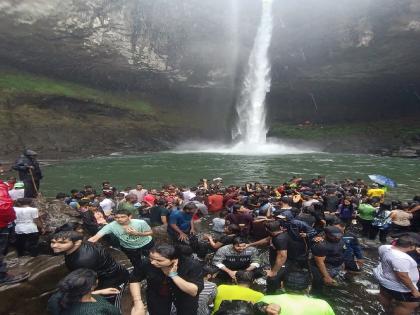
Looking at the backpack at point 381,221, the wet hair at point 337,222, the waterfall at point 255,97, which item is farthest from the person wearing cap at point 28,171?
the waterfall at point 255,97

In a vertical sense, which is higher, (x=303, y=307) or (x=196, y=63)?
(x=196, y=63)

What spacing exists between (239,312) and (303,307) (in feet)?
3.35

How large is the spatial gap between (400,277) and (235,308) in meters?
2.39

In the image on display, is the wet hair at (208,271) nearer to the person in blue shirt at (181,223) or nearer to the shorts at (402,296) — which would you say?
the person in blue shirt at (181,223)

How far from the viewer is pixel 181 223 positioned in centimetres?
792

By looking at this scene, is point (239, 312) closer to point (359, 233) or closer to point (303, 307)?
point (303, 307)

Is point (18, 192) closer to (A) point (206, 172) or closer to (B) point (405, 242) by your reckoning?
(B) point (405, 242)

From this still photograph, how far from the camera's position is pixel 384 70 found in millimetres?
45719

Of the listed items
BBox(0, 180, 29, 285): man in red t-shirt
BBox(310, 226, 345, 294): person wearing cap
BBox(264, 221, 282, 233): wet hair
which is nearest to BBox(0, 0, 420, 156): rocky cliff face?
BBox(0, 180, 29, 285): man in red t-shirt

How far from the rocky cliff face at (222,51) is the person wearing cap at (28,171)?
3397cm

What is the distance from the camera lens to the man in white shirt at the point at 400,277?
4.82 meters

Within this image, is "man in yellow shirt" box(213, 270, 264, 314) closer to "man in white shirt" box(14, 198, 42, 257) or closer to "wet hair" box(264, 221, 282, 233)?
"wet hair" box(264, 221, 282, 233)

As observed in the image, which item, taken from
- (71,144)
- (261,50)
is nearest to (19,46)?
(71,144)

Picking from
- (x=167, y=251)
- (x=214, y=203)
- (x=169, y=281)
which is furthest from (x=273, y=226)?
(x=214, y=203)
